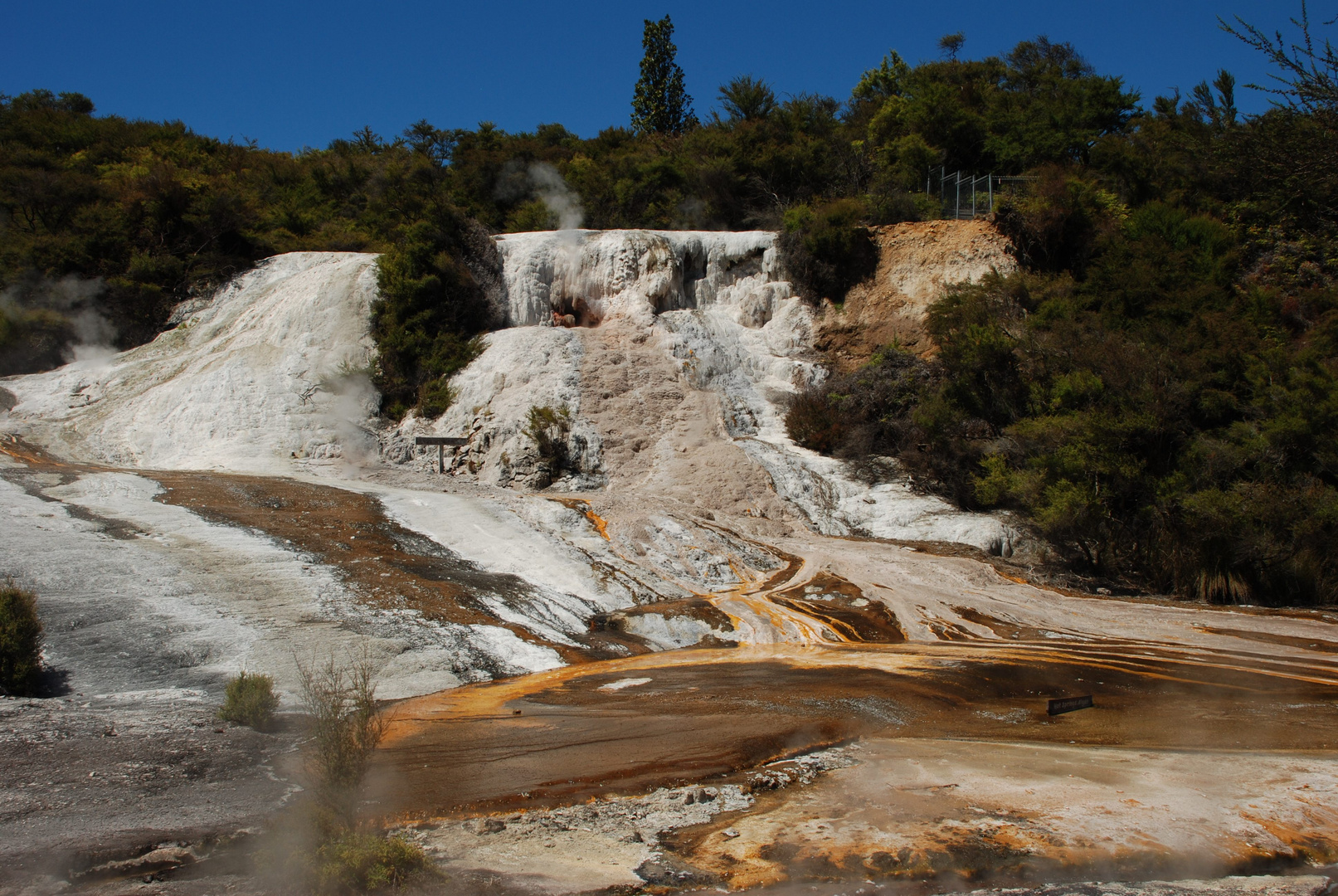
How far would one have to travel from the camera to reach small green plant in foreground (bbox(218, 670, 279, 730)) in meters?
6.45

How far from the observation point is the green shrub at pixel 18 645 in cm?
694

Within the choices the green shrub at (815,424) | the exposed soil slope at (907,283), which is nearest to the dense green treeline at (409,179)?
the exposed soil slope at (907,283)

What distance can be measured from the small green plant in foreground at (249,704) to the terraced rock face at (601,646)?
178mm

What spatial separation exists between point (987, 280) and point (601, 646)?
17.0 meters

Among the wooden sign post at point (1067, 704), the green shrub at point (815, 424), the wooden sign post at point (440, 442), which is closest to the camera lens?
the wooden sign post at point (1067, 704)

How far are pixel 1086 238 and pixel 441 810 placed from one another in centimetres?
2469

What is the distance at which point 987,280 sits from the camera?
2244cm

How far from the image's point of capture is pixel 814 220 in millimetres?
25703

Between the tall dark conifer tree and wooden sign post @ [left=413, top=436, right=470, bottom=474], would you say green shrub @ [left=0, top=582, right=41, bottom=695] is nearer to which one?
wooden sign post @ [left=413, top=436, right=470, bottom=474]

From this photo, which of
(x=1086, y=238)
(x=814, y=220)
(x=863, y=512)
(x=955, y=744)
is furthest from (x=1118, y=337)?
(x=955, y=744)

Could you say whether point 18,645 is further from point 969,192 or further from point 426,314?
point 969,192

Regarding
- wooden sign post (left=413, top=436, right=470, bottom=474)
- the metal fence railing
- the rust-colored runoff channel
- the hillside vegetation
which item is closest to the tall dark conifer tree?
the hillside vegetation

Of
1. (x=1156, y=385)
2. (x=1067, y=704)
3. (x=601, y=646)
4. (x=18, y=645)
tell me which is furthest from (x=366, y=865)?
(x=1156, y=385)

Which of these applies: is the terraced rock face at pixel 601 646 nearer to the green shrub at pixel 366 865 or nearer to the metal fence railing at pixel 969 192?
the green shrub at pixel 366 865
